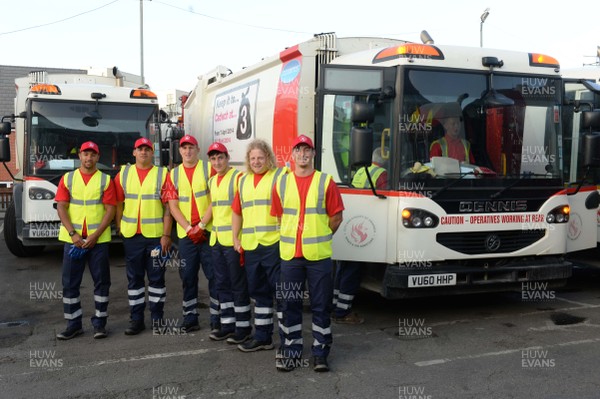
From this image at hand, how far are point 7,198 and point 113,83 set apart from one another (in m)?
10.2

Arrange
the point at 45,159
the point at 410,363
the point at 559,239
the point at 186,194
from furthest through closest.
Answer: the point at 45,159, the point at 559,239, the point at 186,194, the point at 410,363

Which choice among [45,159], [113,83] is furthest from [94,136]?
[113,83]

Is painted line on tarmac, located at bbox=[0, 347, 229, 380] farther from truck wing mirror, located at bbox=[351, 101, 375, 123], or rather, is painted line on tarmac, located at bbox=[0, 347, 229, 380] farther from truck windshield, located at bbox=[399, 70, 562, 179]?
truck windshield, located at bbox=[399, 70, 562, 179]

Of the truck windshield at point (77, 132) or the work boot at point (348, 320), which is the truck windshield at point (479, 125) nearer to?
the work boot at point (348, 320)

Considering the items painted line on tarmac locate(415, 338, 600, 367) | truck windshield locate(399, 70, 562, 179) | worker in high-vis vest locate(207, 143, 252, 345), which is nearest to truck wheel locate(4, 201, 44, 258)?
worker in high-vis vest locate(207, 143, 252, 345)

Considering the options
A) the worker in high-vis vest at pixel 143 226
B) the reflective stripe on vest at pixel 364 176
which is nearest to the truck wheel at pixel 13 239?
the worker in high-vis vest at pixel 143 226

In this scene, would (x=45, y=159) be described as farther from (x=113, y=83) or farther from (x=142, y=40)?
(x=142, y=40)

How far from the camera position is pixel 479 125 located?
19.2 ft

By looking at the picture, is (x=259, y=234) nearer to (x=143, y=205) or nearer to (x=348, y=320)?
(x=143, y=205)

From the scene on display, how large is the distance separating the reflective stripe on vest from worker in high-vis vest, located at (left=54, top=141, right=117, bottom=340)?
231 cm

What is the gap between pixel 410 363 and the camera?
4883 mm

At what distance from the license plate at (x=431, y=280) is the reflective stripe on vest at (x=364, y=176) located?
96 cm

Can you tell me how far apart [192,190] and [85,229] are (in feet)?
3.50

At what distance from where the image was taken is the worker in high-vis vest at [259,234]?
196 inches
